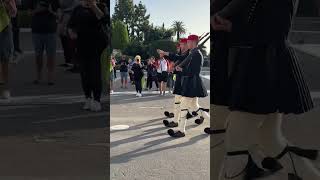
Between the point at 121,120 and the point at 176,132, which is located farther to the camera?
the point at 121,120

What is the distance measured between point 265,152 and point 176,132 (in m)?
2.71

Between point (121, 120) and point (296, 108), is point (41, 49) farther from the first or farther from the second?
point (121, 120)

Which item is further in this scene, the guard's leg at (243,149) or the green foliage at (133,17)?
the green foliage at (133,17)

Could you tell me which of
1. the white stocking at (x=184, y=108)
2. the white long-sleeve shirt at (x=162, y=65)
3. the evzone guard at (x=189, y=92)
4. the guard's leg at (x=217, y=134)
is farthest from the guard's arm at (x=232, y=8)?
the white stocking at (x=184, y=108)

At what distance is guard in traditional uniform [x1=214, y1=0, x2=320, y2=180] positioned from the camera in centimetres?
209

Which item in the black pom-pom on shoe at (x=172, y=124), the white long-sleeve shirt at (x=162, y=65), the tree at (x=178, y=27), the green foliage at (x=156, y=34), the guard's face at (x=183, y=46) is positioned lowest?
the black pom-pom on shoe at (x=172, y=124)

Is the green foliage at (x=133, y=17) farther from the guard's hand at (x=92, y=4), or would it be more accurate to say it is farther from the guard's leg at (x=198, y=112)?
the guard's leg at (x=198, y=112)

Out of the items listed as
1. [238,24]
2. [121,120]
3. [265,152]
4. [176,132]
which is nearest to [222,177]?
[265,152]

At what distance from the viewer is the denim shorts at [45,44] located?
211 cm

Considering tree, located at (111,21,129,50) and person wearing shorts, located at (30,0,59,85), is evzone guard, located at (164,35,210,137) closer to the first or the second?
tree, located at (111,21,129,50)

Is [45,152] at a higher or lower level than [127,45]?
lower

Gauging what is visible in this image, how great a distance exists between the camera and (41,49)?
6.95 feet

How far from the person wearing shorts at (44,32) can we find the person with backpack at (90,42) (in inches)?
3.6

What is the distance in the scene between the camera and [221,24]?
7.03ft
